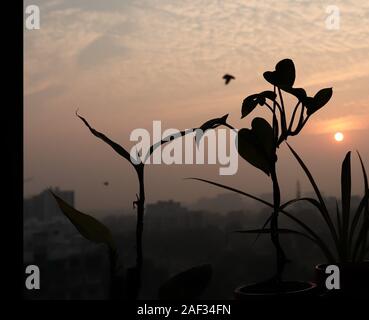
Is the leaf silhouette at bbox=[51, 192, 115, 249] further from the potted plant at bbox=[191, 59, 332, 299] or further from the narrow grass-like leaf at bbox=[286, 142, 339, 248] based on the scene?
the narrow grass-like leaf at bbox=[286, 142, 339, 248]

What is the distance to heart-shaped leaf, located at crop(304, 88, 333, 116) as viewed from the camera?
1.84 ft

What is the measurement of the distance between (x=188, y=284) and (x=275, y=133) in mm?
230

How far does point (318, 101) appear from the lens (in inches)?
22.2

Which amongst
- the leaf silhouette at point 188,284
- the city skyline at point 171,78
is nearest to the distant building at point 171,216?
the city skyline at point 171,78

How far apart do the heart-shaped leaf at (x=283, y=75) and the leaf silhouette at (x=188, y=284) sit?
26cm

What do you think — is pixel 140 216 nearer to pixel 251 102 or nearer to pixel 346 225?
pixel 251 102

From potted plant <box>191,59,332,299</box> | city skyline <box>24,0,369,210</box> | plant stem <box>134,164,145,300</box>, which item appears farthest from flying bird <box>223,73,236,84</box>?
plant stem <box>134,164,145,300</box>

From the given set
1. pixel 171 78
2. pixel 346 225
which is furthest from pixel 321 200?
pixel 171 78

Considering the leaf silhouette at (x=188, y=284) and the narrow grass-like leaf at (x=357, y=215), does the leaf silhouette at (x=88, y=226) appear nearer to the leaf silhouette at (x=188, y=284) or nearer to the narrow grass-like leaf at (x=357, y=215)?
the leaf silhouette at (x=188, y=284)

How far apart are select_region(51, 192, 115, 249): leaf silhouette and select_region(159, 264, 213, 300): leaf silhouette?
94mm

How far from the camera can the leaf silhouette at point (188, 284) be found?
576mm
